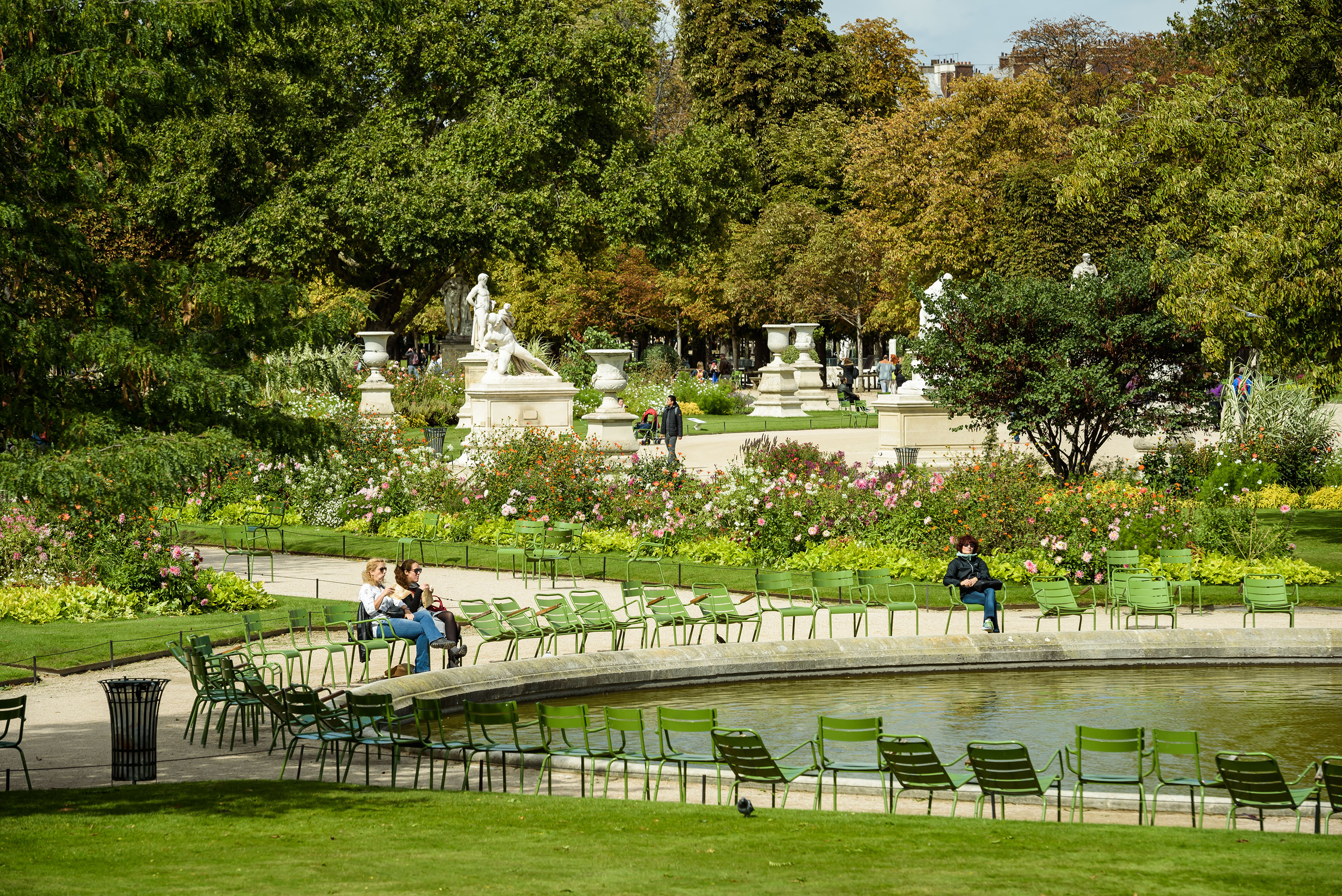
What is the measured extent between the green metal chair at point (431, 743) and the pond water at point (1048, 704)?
1.59m

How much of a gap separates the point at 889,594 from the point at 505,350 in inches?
444

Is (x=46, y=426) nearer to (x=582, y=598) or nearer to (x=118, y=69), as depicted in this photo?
(x=118, y=69)

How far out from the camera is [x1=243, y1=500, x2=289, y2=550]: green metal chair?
65.2 feet

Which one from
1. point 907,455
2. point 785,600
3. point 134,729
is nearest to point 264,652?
point 134,729

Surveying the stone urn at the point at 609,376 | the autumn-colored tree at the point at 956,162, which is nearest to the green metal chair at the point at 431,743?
the stone urn at the point at 609,376

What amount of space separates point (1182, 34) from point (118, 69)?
22.2 m

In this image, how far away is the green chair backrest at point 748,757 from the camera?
8.38 meters

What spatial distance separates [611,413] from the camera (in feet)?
100

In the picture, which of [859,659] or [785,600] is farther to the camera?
[785,600]

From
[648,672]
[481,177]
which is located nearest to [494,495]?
[648,672]

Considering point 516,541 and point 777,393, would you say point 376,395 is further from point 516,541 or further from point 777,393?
point 516,541

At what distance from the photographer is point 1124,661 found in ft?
42.2

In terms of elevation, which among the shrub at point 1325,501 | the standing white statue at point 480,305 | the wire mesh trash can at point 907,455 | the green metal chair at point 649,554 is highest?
the standing white statue at point 480,305

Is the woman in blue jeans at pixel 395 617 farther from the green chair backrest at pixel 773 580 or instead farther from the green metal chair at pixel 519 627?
the green chair backrest at pixel 773 580
